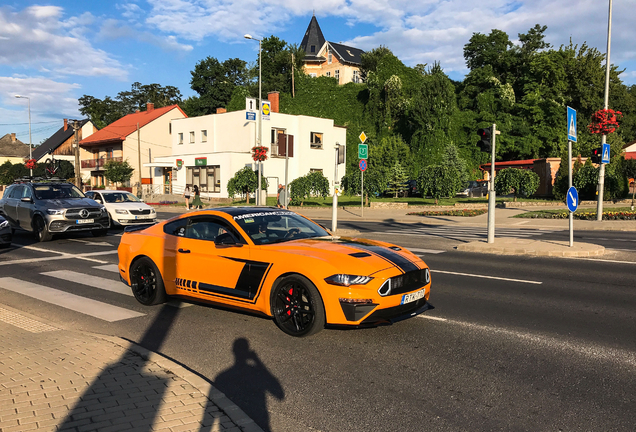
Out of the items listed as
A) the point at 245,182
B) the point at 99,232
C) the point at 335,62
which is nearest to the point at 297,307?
the point at 99,232

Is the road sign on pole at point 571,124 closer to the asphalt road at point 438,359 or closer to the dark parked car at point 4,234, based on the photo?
the asphalt road at point 438,359

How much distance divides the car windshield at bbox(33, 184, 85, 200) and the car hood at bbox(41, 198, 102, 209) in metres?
0.50

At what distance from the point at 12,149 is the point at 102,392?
10528 cm

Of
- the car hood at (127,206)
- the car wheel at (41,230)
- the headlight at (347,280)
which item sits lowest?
the car wheel at (41,230)

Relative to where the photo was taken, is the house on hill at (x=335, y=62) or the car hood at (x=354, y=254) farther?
the house on hill at (x=335, y=62)

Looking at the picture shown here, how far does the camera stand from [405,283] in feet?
18.0

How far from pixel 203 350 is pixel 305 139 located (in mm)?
44058

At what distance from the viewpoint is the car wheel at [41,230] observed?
15121mm

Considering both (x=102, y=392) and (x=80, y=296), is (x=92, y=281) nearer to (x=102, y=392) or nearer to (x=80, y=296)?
(x=80, y=296)

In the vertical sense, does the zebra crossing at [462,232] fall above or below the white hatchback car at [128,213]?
below

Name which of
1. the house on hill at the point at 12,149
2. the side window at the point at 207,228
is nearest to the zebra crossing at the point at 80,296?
the side window at the point at 207,228

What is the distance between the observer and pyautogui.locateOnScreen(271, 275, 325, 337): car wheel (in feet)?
17.4

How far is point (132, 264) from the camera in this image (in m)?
7.50

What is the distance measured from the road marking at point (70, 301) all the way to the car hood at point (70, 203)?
21.7 ft
